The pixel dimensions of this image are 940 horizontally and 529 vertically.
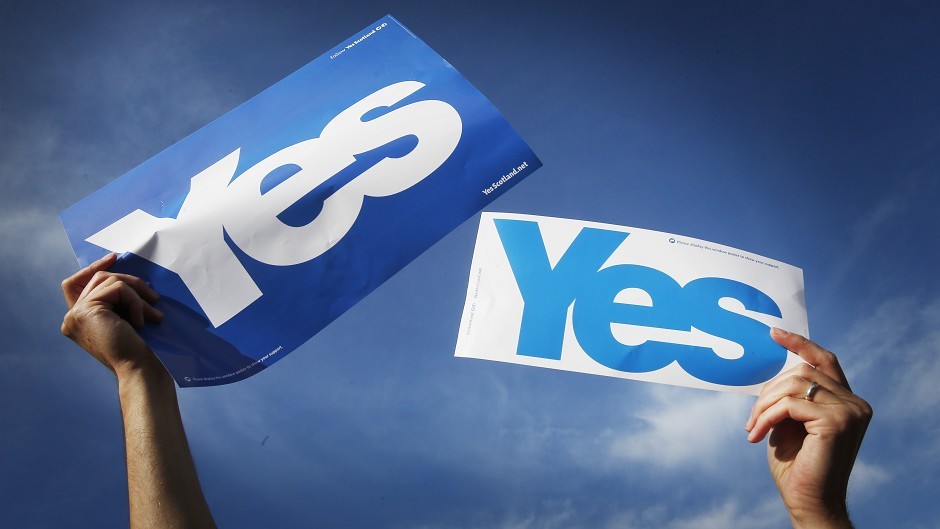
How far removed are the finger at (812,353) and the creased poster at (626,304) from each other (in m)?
0.06

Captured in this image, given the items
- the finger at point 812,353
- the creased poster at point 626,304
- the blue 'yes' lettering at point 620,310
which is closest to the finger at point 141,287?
the creased poster at point 626,304

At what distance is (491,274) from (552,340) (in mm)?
450

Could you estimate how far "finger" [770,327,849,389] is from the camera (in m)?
2.80

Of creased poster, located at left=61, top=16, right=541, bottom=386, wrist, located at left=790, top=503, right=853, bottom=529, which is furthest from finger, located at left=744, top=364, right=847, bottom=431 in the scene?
creased poster, located at left=61, top=16, right=541, bottom=386

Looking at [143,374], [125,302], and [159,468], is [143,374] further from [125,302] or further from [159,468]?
[159,468]

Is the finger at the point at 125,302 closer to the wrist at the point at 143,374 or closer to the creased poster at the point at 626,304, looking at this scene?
the wrist at the point at 143,374

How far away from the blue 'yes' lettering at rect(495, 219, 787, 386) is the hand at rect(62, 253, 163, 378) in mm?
1553

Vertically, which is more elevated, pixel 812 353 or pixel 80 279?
pixel 80 279

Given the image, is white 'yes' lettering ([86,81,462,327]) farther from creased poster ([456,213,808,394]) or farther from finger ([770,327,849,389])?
finger ([770,327,849,389])

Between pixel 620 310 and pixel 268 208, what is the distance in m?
1.67

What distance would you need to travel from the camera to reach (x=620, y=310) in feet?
11.0

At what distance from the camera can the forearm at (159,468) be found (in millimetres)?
1863

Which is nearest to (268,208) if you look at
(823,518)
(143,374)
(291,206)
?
(291,206)

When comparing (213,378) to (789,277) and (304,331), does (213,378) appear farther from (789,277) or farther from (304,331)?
(789,277)
